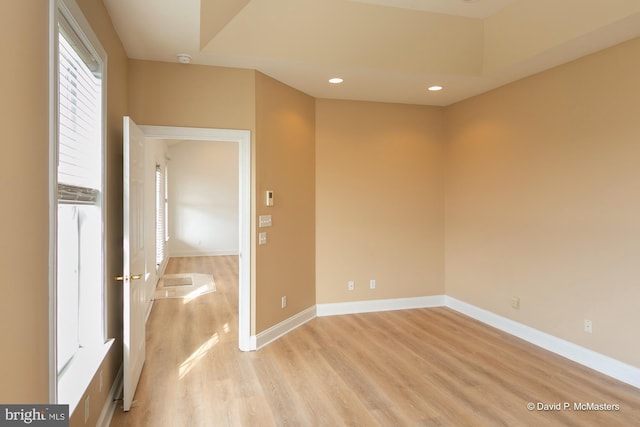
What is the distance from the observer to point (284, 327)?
4.34m

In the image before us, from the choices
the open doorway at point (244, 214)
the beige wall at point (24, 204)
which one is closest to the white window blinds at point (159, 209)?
the open doorway at point (244, 214)

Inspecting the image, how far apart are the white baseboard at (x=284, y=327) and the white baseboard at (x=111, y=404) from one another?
1.27 meters

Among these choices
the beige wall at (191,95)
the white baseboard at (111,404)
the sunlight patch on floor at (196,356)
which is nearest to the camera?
the white baseboard at (111,404)

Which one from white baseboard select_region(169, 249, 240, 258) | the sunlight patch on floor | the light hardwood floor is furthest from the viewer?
white baseboard select_region(169, 249, 240, 258)

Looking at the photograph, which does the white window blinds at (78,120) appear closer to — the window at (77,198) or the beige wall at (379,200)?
the window at (77,198)

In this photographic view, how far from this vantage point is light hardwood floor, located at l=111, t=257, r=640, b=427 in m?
2.70

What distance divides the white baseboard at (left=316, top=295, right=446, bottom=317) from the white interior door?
2.34 m

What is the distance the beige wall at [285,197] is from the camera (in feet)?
13.0

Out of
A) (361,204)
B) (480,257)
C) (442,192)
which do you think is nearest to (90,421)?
(361,204)

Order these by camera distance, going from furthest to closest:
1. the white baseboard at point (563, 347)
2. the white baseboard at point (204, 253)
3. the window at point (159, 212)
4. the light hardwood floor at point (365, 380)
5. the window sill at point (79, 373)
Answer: the white baseboard at point (204, 253) → the window at point (159, 212) → the white baseboard at point (563, 347) → the light hardwood floor at point (365, 380) → the window sill at point (79, 373)

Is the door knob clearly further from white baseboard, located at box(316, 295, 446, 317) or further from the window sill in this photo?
white baseboard, located at box(316, 295, 446, 317)

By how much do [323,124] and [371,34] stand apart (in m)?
1.41

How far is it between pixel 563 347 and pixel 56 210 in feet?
13.9

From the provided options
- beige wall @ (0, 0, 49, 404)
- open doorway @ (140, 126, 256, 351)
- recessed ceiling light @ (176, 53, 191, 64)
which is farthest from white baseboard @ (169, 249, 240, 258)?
beige wall @ (0, 0, 49, 404)
